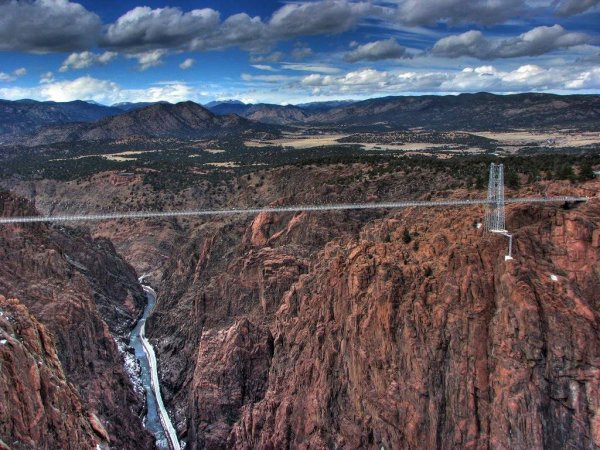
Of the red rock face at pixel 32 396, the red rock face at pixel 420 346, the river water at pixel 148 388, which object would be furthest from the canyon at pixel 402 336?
the red rock face at pixel 32 396

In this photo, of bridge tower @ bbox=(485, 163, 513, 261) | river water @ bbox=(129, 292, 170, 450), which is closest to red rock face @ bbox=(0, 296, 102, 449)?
river water @ bbox=(129, 292, 170, 450)

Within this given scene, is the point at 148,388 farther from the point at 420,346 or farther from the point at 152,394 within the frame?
the point at 420,346

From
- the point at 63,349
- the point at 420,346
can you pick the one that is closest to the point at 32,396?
the point at 63,349

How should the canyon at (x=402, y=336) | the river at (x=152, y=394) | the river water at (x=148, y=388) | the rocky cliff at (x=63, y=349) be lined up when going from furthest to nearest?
the river water at (x=148, y=388) < the river at (x=152, y=394) < the canyon at (x=402, y=336) < the rocky cliff at (x=63, y=349)

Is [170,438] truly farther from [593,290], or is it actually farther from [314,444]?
[593,290]

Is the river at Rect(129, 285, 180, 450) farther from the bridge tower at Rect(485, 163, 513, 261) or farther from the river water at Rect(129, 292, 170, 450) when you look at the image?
the bridge tower at Rect(485, 163, 513, 261)

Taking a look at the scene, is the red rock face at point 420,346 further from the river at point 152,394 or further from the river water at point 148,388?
the river water at point 148,388
